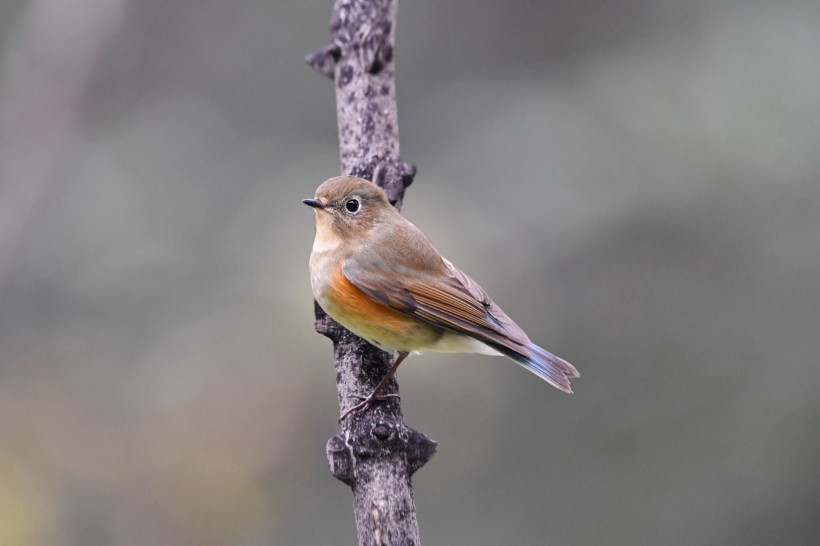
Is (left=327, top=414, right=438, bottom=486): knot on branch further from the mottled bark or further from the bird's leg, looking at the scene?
the bird's leg

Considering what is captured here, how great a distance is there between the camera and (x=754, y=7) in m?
4.46

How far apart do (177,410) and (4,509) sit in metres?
0.77

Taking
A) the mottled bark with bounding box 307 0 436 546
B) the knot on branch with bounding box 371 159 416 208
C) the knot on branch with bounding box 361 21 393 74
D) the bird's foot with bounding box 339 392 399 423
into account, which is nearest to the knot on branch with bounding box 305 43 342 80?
the mottled bark with bounding box 307 0 436 546

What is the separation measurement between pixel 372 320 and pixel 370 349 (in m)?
0.22

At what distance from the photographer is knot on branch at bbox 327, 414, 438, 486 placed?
2.55 metres

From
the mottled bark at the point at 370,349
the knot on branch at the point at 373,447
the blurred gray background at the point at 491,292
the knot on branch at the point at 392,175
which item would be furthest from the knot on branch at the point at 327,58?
the knot on branch at the point at 373,447

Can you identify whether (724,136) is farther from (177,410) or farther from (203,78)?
(203,78)

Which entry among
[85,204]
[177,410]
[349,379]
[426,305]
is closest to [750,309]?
[426,305]

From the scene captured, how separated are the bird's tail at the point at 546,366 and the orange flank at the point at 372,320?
0.94 feet

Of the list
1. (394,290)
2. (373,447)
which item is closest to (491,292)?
(394,290)

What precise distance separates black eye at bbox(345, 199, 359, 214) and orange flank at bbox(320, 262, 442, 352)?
8.7 inches

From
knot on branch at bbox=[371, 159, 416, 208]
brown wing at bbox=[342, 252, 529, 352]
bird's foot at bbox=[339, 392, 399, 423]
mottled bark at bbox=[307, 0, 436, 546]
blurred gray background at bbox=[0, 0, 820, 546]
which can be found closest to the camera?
mottled bark at bbox=[307, 0, 436, 546]

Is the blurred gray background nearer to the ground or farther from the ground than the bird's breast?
farther from the ground

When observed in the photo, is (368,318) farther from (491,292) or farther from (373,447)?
(491,292)
